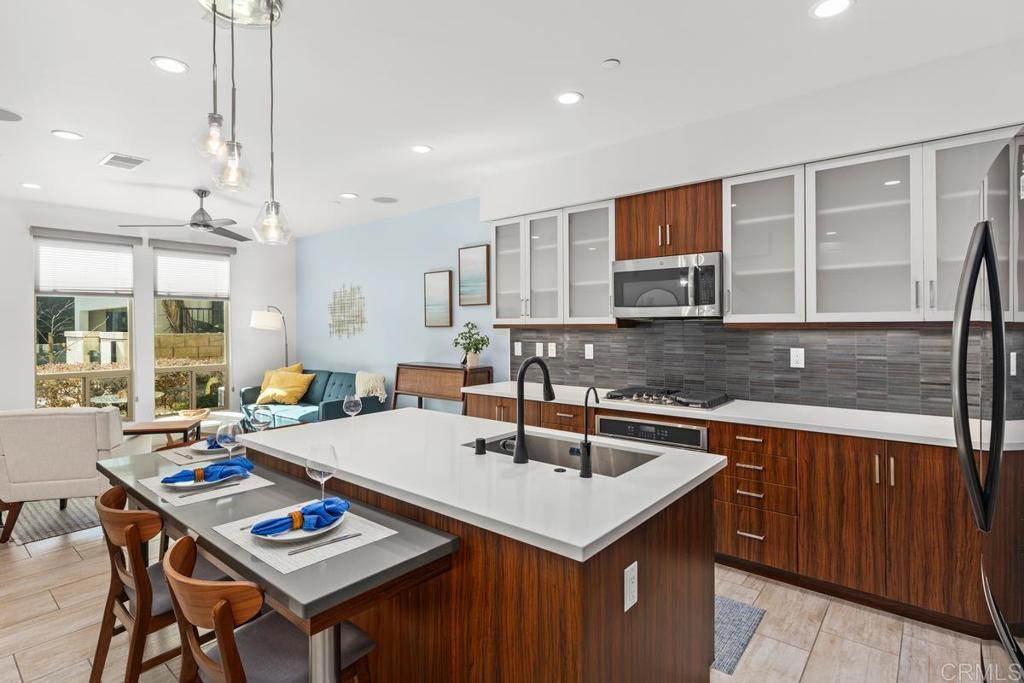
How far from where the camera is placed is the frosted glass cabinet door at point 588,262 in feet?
12.3

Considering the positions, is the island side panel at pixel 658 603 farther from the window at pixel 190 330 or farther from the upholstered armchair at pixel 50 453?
the window at pixel 190 330

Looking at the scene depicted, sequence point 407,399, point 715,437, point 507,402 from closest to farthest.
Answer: point 715,437
point 507,402
point 407,399

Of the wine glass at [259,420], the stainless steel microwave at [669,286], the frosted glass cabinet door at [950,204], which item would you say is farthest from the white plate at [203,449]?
the frosted glass cabinet door at [950,204]

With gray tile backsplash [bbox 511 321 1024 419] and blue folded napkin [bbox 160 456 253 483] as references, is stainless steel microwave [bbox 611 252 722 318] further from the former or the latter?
blue folded napkin [bbox 160 456 253 483]

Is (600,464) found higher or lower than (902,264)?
lower

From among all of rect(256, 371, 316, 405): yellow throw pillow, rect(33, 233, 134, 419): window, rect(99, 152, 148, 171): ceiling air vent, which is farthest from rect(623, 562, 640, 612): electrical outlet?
rect(33, 233, 134, 419): window

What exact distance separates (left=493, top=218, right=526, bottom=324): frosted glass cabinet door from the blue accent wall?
0.51 m

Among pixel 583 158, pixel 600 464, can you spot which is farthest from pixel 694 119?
pixel 600 464

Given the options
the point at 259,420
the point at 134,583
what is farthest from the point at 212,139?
the point at 134,583

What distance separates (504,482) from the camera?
167cm

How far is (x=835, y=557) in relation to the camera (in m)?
2.61

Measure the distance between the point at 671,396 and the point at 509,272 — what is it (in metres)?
1.66

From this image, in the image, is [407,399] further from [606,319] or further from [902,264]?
[902,264]

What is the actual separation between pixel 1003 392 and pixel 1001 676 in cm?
49
